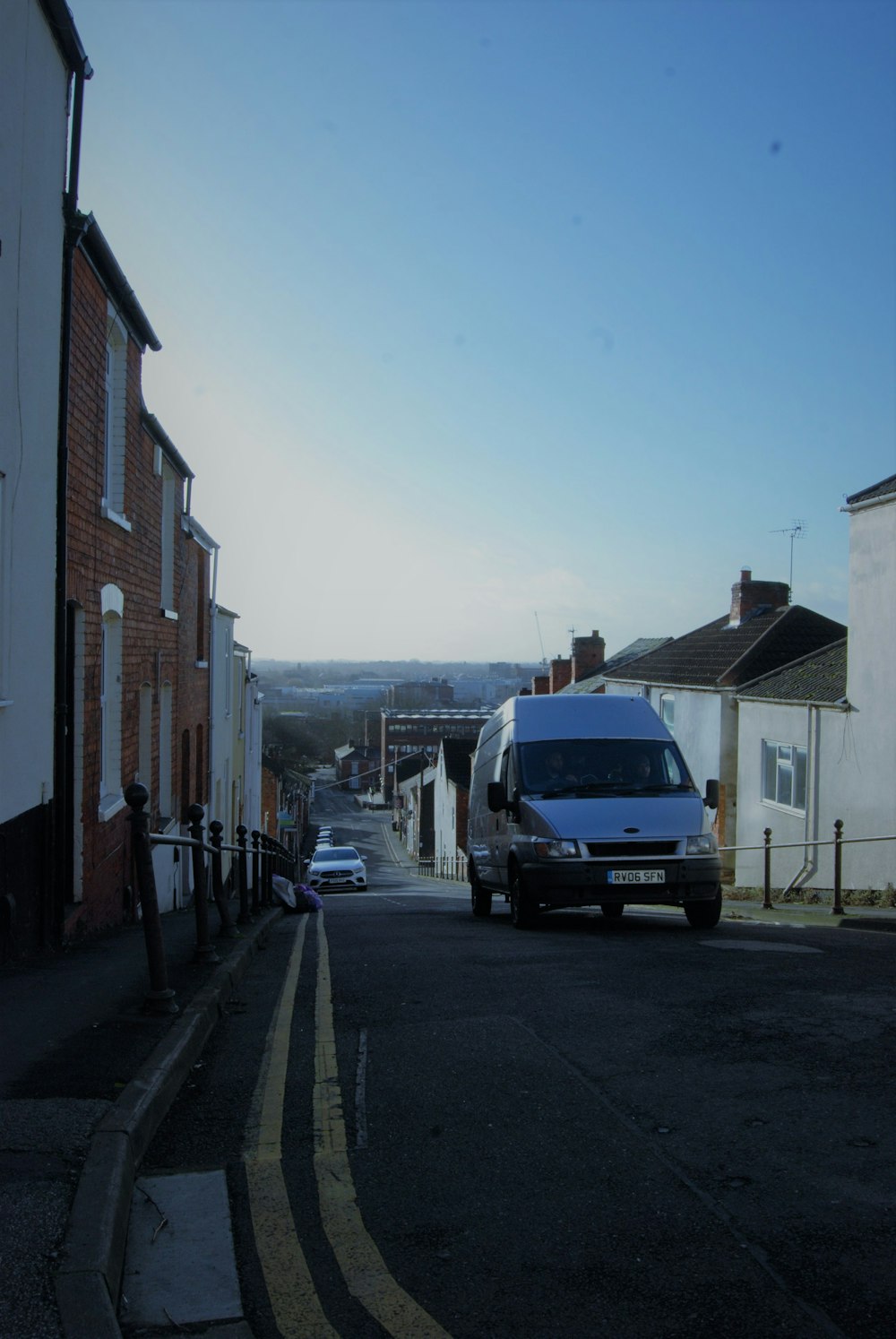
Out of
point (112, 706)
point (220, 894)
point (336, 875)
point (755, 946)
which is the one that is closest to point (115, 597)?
point (112, 706)

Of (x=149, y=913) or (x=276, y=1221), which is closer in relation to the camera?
(x=276, y=1221)

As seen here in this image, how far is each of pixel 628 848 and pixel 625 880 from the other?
33cm

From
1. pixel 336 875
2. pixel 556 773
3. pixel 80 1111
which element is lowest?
pixel 336 875

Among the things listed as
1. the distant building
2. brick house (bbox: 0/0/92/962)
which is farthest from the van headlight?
the distant building

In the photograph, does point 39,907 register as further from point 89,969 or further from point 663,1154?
point 663,1154

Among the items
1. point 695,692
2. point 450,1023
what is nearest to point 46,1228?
point 450,1023

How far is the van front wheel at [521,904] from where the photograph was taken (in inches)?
472

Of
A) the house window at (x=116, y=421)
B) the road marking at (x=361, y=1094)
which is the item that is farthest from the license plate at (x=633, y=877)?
the house window at (x=116, y=421)

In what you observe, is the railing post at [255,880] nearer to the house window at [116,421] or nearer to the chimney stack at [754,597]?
the house window at [116,421]

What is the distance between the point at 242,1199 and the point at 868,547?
1691cm

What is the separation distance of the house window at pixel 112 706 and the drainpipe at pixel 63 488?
2346 millimetres

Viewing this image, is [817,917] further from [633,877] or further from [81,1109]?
[81,1109]

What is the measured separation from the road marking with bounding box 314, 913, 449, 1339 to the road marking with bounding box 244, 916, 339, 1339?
0.13 meters

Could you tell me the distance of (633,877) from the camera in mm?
11242
